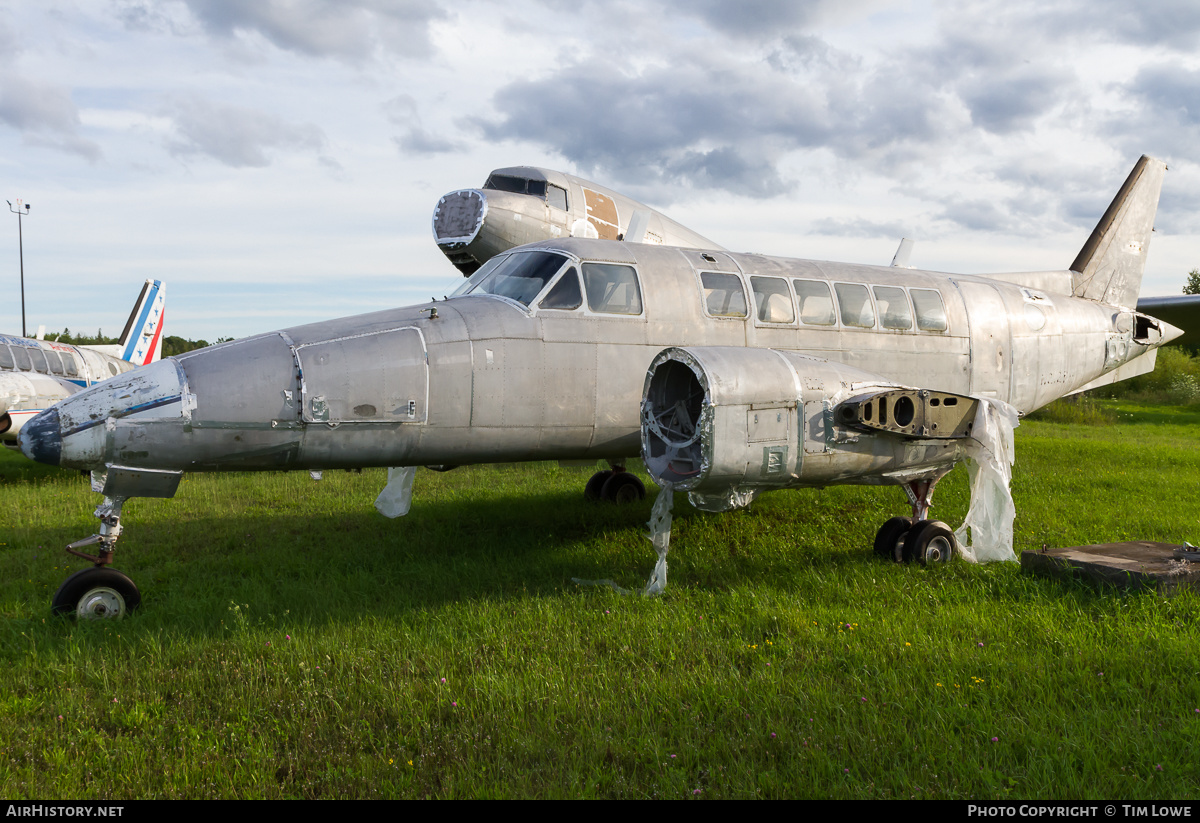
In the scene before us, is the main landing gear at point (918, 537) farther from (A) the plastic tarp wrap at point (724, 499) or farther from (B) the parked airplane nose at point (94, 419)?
(B) the parked airplane nose at point (94, 419)

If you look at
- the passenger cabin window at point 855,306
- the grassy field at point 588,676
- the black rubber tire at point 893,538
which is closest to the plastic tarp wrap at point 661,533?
the grassy field at point 588,676

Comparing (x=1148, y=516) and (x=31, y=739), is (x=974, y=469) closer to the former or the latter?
(x=1148, y=516)

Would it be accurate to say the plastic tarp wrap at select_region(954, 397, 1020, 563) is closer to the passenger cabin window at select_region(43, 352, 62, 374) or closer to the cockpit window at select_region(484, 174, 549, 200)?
the cockpit window at select_region(484, 174, 549, 200)

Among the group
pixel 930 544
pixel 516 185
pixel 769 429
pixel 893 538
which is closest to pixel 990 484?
pixel 930 544

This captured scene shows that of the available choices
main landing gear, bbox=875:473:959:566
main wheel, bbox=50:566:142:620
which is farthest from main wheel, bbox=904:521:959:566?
main wheel, bbox=50:566:142:620

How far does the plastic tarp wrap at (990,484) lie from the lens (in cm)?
725

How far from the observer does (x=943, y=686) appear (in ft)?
15.7

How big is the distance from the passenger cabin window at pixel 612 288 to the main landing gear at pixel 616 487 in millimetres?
4579

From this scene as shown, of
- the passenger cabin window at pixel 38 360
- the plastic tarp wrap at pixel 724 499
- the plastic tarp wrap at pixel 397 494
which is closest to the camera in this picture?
the plastic tarp wrap at pixel 724 499

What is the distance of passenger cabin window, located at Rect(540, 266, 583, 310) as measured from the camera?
7.32 m

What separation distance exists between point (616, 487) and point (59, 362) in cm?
1414

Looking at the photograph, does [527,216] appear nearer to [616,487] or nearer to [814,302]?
[616,487]

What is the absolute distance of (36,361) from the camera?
16.9 m
